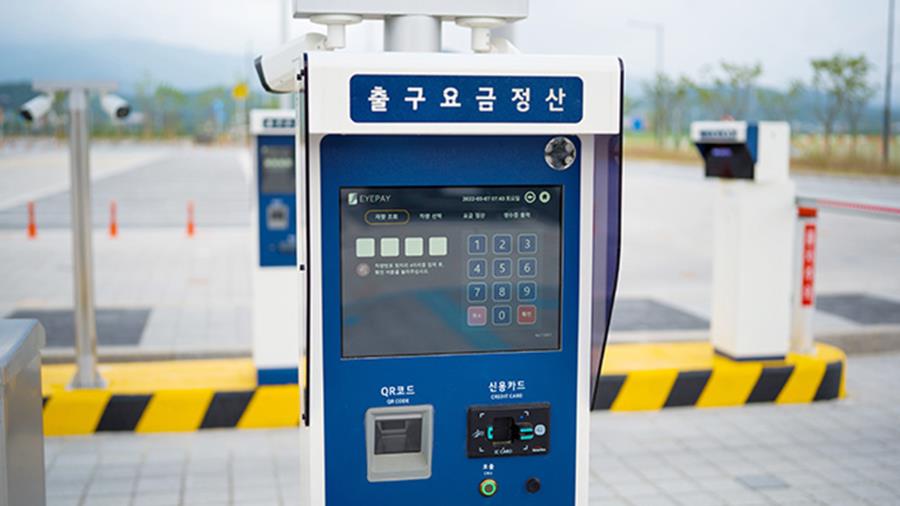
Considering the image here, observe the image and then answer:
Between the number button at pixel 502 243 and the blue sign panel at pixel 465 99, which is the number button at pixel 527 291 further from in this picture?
the blue sign panel at pixel 465 99

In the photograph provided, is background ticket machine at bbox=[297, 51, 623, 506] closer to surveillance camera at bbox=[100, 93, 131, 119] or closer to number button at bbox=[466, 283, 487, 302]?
number button at bbox=[466, 283, 487, 302]

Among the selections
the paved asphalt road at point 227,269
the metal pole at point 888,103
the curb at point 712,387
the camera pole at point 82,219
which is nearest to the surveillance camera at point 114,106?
the camera pole at point 82,219

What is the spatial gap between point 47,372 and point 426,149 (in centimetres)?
448

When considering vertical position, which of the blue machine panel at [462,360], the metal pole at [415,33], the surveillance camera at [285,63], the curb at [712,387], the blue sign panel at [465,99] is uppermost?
the metal pole at [415,33]

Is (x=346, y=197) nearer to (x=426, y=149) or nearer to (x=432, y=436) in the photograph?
(x=426, y=149)

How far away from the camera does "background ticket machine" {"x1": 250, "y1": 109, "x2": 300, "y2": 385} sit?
629 centimetres

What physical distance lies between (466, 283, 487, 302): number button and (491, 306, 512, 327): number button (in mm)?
47

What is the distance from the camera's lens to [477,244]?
2.96 m

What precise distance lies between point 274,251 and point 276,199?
31 cm

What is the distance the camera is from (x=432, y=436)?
299 centimetres

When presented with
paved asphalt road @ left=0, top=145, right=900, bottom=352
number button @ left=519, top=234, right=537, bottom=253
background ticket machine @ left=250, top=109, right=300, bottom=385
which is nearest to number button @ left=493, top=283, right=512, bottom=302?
number button @ left=519, top=234, right=537, bottom=253

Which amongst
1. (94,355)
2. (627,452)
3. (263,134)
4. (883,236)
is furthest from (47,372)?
(883,236)

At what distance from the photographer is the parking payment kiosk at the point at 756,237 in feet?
21.9

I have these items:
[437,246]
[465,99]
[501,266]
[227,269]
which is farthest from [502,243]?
[227,269]
